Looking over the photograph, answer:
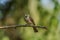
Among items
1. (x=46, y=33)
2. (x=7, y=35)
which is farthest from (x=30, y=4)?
(x=46, y=33)

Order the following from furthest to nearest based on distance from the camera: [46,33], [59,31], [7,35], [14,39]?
1. [14,39]
2. [7,35]
3. [46,33]
4. [59,31]

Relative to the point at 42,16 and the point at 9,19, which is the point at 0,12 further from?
the point at 42,16

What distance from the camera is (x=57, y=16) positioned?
4598mm

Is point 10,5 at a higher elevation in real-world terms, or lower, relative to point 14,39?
higher

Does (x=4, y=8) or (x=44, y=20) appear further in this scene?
(x=4, y=8)

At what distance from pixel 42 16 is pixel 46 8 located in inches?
7.3

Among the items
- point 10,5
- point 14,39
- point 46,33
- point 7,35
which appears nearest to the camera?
point 46,33

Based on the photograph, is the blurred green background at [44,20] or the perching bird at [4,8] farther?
the perching bird at [4,8]

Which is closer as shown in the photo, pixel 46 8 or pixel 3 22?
pixel 46 8

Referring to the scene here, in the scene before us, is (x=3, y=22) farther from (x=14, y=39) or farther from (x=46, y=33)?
(x=46, y=33)

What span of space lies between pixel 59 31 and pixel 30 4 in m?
1.75

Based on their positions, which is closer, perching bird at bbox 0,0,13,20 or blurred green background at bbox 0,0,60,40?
blurred green background at bbox 0,0,60,40

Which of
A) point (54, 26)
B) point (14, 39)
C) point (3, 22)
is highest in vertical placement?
point (54, 26)

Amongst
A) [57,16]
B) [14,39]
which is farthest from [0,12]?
[57,16]
